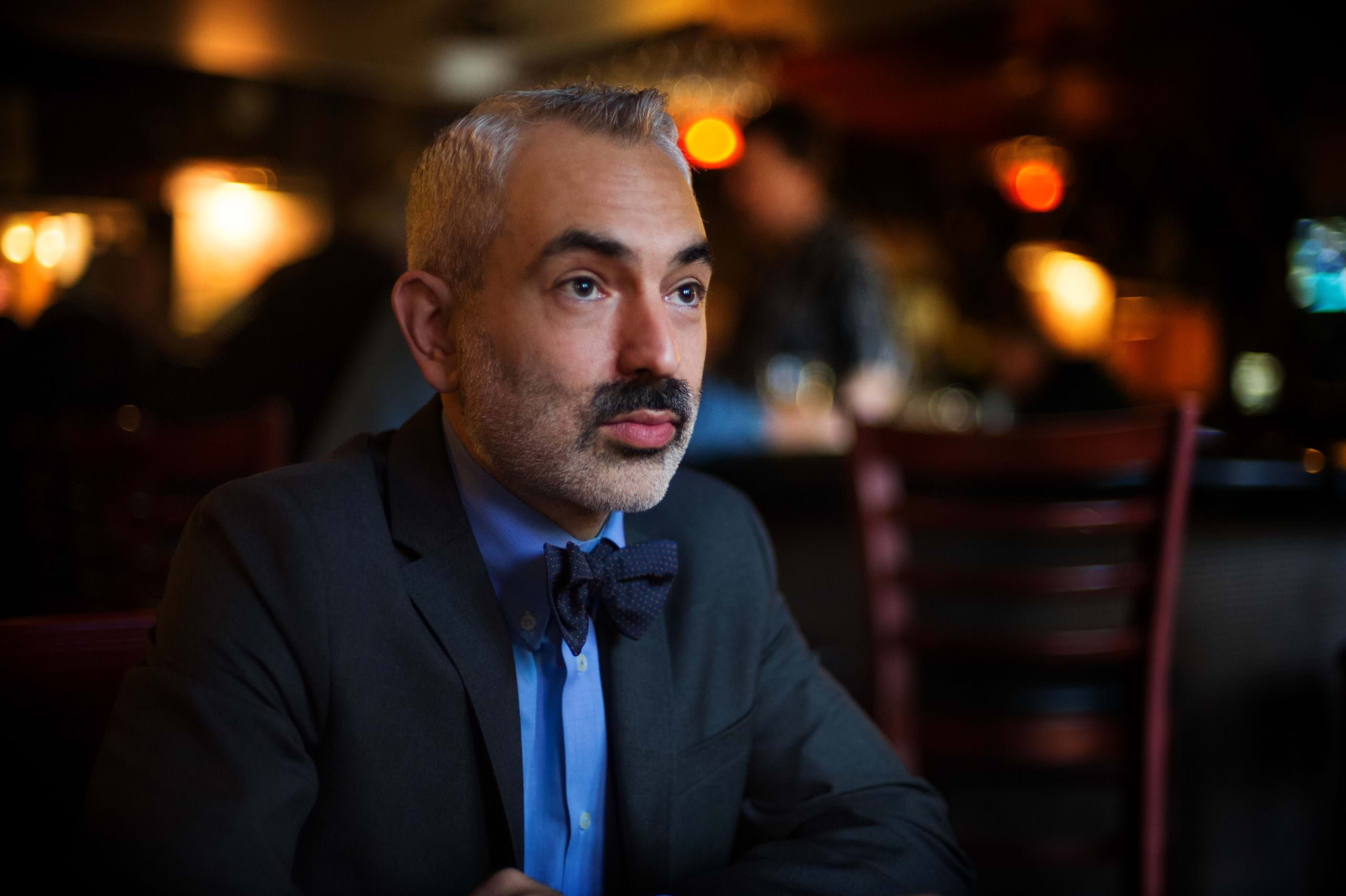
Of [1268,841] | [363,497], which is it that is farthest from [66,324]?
[1268,841]

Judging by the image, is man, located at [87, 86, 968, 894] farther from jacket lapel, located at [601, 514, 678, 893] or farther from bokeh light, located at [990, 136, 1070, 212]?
bokeh light, located at [990, 136, 1070, 212]

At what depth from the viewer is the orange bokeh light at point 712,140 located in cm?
492

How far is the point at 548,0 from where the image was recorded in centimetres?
586

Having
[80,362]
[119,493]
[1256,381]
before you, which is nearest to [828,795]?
[119,493]

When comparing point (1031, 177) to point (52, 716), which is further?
point (1031, 177)

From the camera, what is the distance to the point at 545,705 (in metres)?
0.97

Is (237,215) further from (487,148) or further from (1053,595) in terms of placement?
(487,148)

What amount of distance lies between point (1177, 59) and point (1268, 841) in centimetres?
492

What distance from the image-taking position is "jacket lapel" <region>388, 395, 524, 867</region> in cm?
90

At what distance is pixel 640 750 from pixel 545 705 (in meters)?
0.10

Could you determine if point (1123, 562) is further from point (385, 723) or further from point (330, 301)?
point (330, 301)

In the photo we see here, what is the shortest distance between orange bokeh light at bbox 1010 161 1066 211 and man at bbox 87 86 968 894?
5.96 meters

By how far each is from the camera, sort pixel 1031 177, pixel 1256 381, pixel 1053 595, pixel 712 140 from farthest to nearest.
Answer: pixel 1031 177 → pixel 1256 381 → pixel 712 140 → pixel 1053 595

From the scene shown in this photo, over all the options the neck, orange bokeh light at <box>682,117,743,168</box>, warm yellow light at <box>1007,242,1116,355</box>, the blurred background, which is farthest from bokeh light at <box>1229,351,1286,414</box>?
the neck
